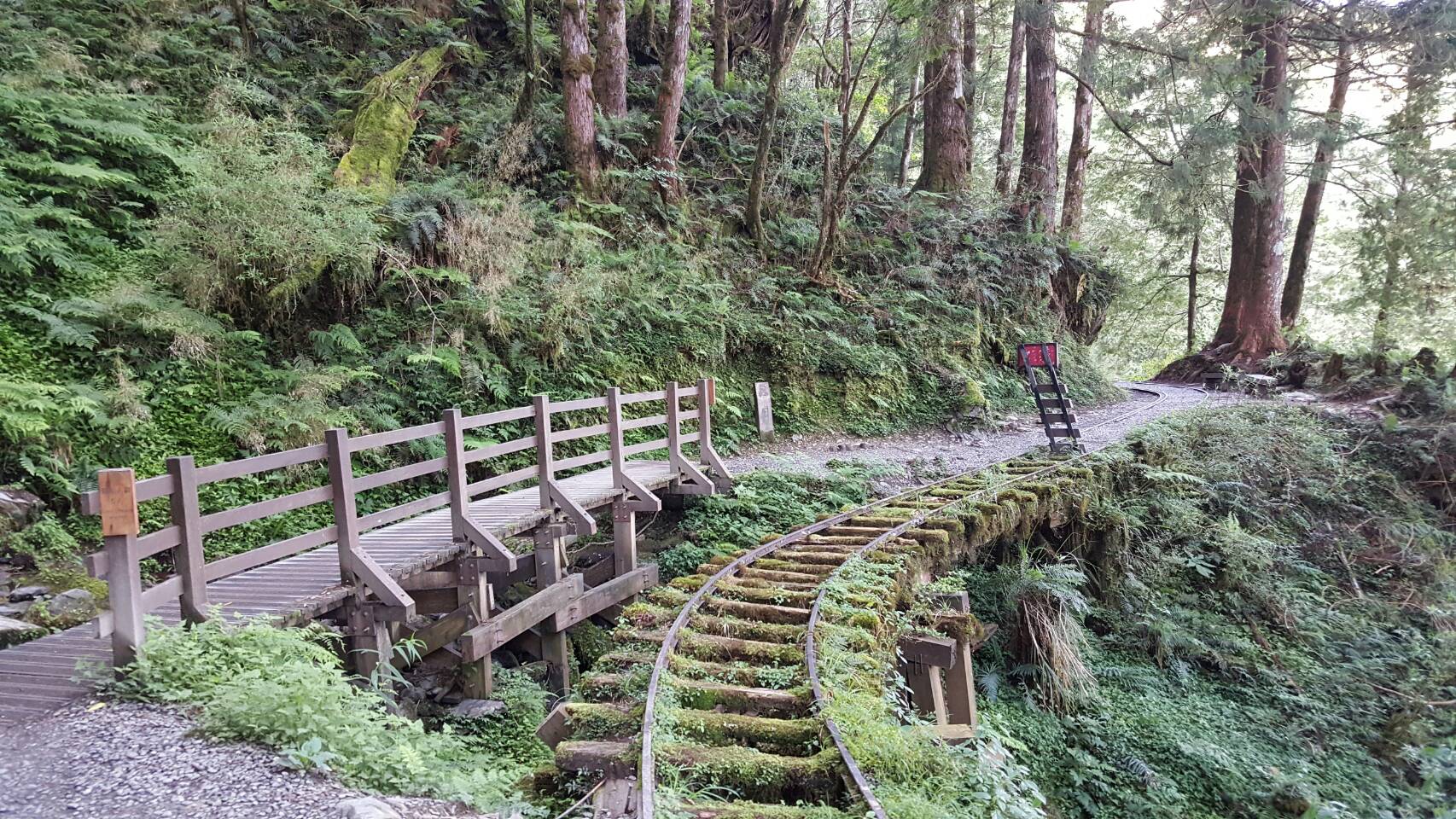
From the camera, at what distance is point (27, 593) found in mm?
5773

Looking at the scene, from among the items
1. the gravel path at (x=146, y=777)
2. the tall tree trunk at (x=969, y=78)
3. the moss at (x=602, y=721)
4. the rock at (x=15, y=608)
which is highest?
the tall tree trunk at (x=969, y=78)

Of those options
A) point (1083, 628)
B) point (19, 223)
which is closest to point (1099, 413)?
point (1083, 628)

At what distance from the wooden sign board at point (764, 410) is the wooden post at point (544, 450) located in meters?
5.58

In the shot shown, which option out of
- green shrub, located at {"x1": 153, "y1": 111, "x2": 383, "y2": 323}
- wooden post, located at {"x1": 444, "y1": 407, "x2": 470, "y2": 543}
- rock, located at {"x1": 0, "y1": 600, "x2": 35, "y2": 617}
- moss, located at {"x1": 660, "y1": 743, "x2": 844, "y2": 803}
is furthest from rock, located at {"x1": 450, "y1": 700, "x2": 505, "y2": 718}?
green shrub, located at {"x1": 153, "y1": 111, "x2": 383, "y2": 323}

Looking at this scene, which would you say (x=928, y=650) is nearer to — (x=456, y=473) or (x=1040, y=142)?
(x=456, y=473)

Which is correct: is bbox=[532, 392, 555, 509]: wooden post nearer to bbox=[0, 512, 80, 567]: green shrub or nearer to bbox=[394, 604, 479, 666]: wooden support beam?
bbox=[394, 604, 479, 666]: wooden support beam

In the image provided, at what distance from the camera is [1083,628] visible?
361 inches

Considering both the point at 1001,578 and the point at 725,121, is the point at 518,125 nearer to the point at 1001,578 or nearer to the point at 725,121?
the point at 725,121

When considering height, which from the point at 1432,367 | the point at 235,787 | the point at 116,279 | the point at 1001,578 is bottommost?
the point at 1001,578

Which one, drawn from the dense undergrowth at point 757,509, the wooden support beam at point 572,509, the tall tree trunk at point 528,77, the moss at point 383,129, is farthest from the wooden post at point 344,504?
the tall tree trunk at point 528,77

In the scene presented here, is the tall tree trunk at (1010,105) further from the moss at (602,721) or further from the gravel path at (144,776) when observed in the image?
the gravel path at (144,776)

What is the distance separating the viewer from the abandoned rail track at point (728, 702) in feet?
11.4

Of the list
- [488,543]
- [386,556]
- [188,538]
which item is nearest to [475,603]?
[488,543]

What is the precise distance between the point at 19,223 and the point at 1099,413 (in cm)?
1871
